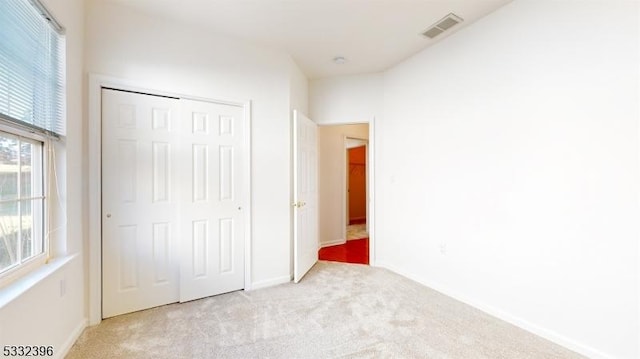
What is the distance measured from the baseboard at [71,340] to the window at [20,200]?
644 millimetres

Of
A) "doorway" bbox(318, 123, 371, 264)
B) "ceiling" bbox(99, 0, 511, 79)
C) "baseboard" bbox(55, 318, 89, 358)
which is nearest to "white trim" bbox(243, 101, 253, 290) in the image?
"ceiling" bbox(99, 0, 511, 79)

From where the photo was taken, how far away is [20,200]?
A: 1.56 meters

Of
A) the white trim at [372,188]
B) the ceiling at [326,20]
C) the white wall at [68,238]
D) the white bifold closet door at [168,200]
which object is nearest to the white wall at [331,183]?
the white trim at [372,188]

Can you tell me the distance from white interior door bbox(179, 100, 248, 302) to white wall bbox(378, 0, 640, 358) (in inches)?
80.9

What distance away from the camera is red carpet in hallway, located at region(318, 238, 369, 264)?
13.4 ft

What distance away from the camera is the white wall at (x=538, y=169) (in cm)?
A: 172

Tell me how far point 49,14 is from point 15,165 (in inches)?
37.5

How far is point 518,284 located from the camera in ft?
7.32

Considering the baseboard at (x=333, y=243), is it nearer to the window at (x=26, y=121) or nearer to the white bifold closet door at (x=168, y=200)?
the white bifold closet door at (x=168, y=200)

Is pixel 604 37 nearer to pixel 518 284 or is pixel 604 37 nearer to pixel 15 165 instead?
pixel 518 284

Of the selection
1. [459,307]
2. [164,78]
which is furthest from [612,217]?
[164,78]

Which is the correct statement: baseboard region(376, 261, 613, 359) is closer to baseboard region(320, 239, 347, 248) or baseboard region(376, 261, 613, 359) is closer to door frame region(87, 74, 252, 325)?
baseboard region(320, 239, 347, 248)

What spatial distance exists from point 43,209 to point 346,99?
3.28 m

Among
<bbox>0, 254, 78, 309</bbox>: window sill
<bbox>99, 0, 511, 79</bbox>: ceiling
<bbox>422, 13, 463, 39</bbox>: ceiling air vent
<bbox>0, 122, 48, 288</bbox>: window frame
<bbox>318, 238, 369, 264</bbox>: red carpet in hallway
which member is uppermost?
<bbox>99, 0, 511, 79</bbox>: ceiling
